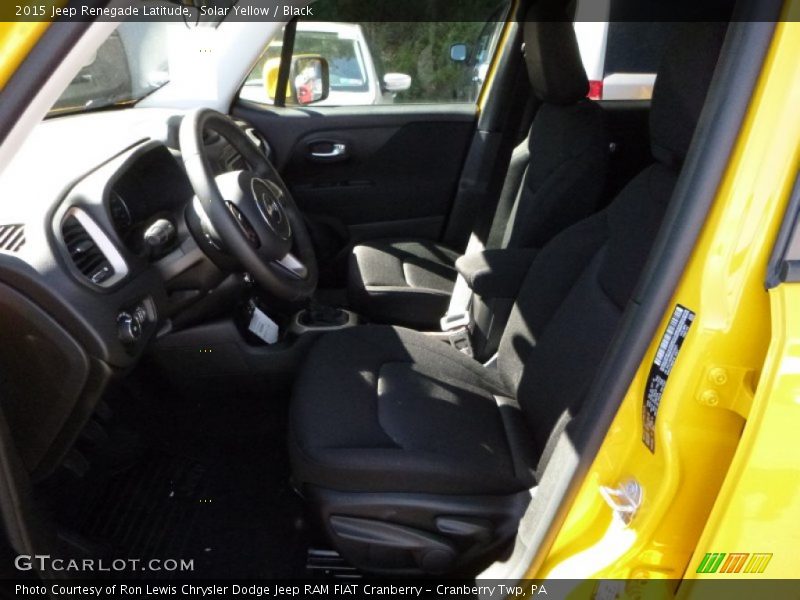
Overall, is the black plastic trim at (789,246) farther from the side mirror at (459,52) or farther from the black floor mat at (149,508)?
the side mirror at (459,52)

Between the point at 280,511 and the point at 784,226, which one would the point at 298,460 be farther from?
the point at 784,226

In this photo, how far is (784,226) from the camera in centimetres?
89

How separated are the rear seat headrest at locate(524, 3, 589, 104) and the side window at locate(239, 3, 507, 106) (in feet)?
2.50

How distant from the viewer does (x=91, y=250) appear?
4.94 ft

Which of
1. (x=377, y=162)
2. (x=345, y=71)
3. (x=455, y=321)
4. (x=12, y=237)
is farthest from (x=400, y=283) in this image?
(x=12, y=237)

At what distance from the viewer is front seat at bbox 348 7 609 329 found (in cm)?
205

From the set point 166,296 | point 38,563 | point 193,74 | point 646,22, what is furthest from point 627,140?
point 38,563

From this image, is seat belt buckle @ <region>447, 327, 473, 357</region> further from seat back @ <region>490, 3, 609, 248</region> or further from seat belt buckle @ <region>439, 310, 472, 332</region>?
seat back @ <region>490, 3, 609, 248</region>

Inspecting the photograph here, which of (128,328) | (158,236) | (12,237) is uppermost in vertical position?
(12,237)

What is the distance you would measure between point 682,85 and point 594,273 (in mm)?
468

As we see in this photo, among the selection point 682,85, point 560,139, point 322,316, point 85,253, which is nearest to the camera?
point 682,85

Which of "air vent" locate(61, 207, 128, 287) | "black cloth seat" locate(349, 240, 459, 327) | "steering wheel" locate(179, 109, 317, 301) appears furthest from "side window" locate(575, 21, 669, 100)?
"air vent" locate(61, 207, 128, 287)

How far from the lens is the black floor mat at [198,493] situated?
5.84 feet

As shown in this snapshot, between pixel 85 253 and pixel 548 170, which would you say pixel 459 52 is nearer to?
pixel 548 170
